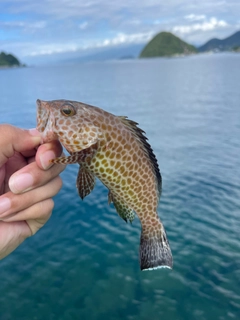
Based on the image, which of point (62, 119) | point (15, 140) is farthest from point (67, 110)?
point (15, 140)

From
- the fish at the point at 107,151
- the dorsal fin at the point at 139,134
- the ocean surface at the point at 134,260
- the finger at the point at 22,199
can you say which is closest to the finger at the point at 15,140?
the fish at the point at 107,151

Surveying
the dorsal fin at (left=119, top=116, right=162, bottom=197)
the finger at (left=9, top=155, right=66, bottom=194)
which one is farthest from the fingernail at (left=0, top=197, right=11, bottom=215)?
the dorsal fin at (left=119, top=116, right=162, bottom=197)

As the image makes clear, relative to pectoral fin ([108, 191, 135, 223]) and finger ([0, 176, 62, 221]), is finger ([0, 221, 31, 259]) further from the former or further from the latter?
pectoral fin ([108, 191, 135, 223])

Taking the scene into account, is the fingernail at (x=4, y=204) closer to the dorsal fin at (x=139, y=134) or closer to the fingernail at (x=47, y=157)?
the fingernail at (x=47, y=157)

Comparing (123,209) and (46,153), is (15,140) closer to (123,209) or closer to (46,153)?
(46,153)

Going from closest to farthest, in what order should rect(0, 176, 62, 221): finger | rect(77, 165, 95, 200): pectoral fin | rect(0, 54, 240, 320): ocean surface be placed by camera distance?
rect(77, 165, 95, 200): pectoral fin < rect(0, 176, 62, 221): finger < rect(0, 54, 240, 320): ocean surface

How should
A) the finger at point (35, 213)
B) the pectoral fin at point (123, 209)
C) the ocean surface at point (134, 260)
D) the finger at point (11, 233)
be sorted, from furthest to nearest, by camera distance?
the ocean surface at point (134, 260), the finger at point (11, 233), the finger at point (35, 213), the pectoral fin at point (123, 209)

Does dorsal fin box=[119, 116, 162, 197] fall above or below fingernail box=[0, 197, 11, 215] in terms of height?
above
